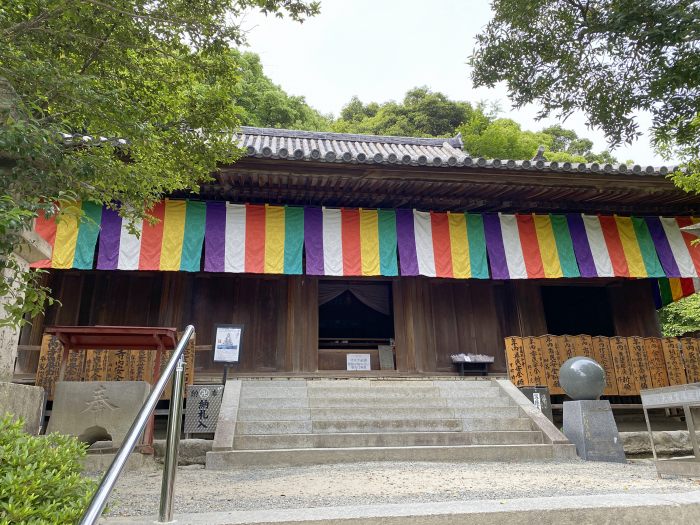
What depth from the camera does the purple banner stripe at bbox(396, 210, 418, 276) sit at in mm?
9078

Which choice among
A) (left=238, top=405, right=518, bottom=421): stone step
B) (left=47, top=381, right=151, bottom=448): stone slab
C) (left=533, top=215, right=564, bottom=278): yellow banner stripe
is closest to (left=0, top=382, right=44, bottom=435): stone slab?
(left=47, top=381, right=151, bottom=448): stone slab

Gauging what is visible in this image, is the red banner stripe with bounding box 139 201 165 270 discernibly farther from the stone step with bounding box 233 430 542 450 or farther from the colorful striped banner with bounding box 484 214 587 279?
the colorful striped banner with bounding box 484 214 587 279

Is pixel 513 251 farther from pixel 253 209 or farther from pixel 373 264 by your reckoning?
pixel 253 209

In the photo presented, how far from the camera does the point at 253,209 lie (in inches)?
357

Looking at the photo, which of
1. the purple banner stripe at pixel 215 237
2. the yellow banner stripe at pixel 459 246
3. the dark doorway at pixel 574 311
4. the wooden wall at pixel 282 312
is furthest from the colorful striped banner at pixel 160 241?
the dark doorway at pixel 574 311

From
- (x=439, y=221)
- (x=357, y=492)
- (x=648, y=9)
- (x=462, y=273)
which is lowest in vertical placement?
(x=357, y=492)

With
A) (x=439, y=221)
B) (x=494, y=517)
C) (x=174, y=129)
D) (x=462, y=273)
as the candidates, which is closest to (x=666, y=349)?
(x=462, y=273)

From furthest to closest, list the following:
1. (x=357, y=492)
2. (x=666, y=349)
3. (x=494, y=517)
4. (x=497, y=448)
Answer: (x=666, y=349)
(x=497, y=448)
(x=357, y=492)
(x=494, y=517)

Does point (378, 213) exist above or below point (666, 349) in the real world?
above

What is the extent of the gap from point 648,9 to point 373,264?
219 inches

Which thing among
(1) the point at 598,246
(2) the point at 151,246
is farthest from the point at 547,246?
(2) the point at 151,246

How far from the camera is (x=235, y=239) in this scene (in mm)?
8805

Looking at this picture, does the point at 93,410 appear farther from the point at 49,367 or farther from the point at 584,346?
the point at 584,346

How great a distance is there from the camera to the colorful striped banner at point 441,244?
9.13m
